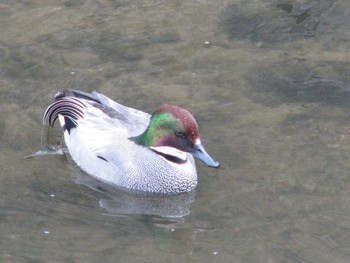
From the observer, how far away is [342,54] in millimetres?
12227

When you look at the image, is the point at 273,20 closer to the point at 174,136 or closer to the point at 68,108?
the point at 68,108

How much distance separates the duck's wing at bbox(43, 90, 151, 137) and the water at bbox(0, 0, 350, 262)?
38 centimetres

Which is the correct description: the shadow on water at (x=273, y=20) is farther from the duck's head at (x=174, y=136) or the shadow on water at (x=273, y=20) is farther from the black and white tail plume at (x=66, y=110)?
the duck's head at (x=174, y=136)

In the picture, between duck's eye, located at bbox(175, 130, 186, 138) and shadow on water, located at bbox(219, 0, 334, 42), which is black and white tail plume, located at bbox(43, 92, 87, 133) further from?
shadow on water, located at bbox(219, 0, 334, 42)

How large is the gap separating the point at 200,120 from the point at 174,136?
111 centimetres

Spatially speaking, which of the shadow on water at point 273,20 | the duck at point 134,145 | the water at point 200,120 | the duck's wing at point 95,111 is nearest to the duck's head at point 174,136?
the duck at point 134,145

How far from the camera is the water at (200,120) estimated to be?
8.93 meters

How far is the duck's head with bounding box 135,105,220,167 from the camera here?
9633 mm

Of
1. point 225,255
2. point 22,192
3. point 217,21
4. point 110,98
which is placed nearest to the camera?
point 225,255

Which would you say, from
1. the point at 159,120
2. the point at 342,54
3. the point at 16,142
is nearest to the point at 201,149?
the point at 159,120

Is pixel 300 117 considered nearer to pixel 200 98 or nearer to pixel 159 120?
pixel 200 98

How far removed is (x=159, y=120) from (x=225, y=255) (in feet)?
5.68

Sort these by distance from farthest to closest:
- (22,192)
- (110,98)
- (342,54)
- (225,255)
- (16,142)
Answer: (342,54)
(110,98)
(16,142)
(22,192)
(225,255)

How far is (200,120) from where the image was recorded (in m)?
10.9
